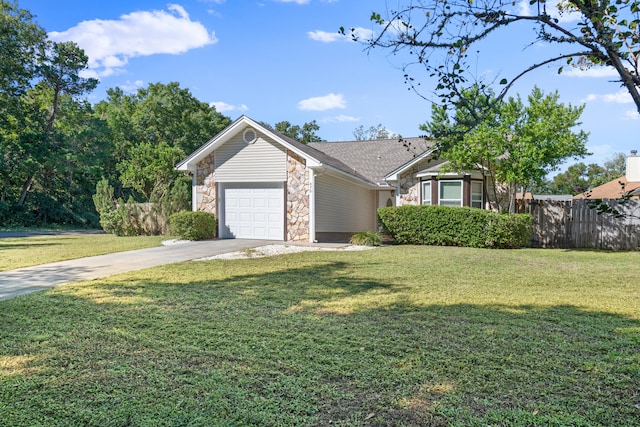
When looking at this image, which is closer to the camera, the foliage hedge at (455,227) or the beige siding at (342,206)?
the foliage hedge at (455,227)

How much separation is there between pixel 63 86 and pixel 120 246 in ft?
63.9

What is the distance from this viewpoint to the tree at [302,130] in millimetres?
45875

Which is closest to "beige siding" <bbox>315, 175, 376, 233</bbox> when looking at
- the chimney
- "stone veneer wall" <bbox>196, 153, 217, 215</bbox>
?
"stone veneer wall" <bbox>196, 153, 217, 215</bbox>

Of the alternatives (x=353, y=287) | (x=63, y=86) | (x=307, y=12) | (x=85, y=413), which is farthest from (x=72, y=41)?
(x=85, y=413)

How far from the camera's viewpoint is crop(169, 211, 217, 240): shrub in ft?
49.8

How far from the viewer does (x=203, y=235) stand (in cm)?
1564

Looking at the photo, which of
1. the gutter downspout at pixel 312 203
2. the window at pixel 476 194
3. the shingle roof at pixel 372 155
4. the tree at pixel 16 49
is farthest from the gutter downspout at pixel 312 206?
the tree at pixel 16 49

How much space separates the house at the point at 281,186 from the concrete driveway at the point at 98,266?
2.15 metres

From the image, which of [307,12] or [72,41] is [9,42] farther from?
[307,12]

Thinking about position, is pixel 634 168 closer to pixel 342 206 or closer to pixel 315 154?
pixel 342 206

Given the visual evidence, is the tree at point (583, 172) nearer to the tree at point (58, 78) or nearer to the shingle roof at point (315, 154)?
the shingle roof at point (315, 154)

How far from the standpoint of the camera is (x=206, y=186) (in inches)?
653

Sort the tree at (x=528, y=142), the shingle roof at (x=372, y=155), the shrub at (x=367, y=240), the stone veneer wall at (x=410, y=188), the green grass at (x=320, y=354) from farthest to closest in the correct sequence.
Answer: the shingle roof at (x=372, y=155) → the stone veneer wall at (x=410, y=188) → the shrub at (x=367, y=240) → the tree at (x=528, y=142) → the green grass at (x=320, y=354)

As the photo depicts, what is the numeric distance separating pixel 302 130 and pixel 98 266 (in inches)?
1570
